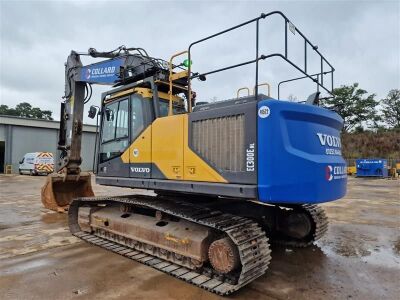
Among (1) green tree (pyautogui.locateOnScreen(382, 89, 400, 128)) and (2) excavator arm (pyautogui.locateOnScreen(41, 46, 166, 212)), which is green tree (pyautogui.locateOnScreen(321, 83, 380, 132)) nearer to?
(1) green tree (pyautogui.locateOnScreen(382, 89, 400, 128))

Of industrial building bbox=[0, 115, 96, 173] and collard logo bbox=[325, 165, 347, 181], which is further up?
industrial building bbox=[0, 115, 96, 173]

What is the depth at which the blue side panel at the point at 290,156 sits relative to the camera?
3.99m

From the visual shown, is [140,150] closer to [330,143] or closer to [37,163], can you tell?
[330,143]

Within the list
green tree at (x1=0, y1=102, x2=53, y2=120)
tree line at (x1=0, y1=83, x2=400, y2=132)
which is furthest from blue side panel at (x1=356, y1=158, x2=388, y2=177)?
green tree at (x1=0, y1=102, x2=53, y2=120)

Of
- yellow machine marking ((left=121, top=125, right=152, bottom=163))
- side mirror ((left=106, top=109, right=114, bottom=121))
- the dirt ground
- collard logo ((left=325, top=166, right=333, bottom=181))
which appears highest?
side mirror ((left=106, top=109, right=114, bottom=121))

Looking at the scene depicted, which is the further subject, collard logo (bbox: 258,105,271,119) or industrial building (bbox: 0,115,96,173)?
industrial building (bbox: 0,115,96,173)

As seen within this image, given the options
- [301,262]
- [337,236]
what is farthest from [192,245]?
[337,236]

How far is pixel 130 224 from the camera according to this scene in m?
5.91

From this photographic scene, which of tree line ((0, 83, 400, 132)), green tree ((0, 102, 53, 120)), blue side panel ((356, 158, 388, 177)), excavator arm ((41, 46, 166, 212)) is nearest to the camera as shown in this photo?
excavator arm ((41, 46, 166, 212))

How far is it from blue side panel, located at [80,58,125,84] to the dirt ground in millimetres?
3361

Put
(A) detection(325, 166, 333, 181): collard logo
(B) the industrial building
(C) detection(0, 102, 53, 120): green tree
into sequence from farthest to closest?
(C) detection(0, 102, 53, 120): green tree < (B) the industrial building < (A) detection(325, 166, 333, 181): collard logo

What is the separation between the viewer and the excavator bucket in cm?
896

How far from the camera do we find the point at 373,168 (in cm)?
2747

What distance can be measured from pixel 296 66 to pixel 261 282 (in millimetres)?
2915
